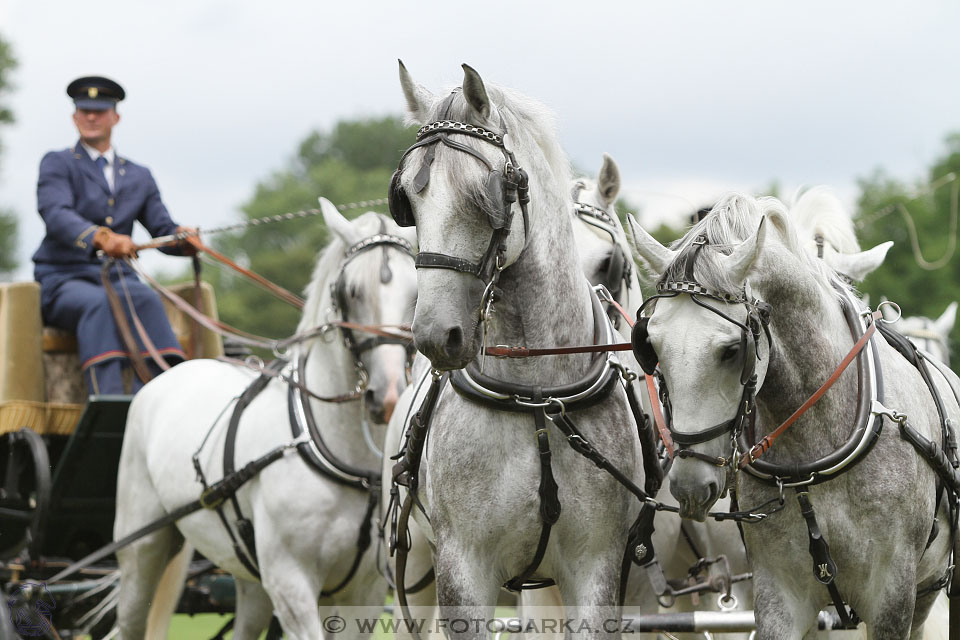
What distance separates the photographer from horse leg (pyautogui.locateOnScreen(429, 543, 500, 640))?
3717mm

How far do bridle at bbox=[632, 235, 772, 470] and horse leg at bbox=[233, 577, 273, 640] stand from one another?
12.1 ft

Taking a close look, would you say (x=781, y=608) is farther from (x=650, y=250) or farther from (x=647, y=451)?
(x=650, y=250)

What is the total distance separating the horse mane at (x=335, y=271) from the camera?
18.7ft

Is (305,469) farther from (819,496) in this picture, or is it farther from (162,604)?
(819,496)

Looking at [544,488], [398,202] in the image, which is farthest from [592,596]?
[398,202]

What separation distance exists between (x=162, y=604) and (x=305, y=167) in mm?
55696

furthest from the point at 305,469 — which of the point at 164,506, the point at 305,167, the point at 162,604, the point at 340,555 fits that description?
the point at 305,167

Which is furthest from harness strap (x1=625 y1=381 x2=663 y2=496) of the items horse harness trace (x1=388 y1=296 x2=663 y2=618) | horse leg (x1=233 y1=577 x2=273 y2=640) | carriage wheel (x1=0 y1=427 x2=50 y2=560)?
carriage wheel (x1=0 y1=427 x2=50 y2=560)

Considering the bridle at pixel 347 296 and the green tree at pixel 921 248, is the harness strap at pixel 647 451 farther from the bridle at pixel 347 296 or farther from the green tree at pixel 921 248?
the green tree at pixel 921 248

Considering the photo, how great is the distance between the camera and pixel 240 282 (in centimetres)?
5212

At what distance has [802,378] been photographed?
3857mm

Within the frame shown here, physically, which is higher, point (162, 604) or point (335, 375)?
point (335, 375)

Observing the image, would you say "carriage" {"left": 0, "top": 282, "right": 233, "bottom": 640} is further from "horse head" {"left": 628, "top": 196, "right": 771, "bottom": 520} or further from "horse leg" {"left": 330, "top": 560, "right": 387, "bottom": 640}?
"horse head" {"left": 628, "top": 196, "right": 771, "bottom": 520}

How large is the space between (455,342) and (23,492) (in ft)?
16.7
